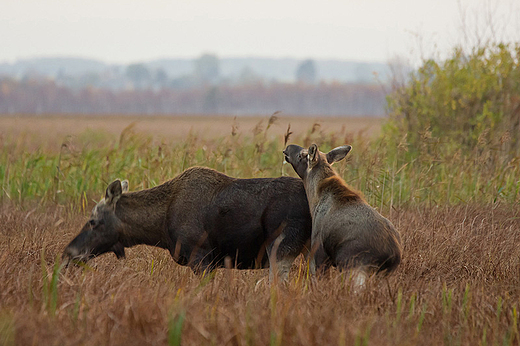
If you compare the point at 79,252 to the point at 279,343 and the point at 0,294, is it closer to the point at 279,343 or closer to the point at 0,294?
the point at 0,294

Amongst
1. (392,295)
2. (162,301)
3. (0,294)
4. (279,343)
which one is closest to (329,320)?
(279,343)

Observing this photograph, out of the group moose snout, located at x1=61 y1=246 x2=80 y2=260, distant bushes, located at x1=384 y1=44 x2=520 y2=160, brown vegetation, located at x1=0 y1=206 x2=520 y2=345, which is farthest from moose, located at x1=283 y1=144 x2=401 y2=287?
distant bushes, located at x1=384 y1=44 x2=520 y2=160

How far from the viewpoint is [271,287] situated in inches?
164

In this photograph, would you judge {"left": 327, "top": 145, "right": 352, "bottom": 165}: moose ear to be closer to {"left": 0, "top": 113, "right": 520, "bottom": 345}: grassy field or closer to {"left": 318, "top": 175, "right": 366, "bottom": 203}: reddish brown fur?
{"left": 318, "top": 175, "right": 366, "bottom": 203}: reddish brown fur

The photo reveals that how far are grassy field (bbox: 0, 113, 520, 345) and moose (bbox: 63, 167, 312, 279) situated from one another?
0.65 feet

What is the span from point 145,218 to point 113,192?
394 millimetres

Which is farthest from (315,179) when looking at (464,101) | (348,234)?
(464,101)

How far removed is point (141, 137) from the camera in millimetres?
11375

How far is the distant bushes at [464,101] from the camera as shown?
10.7 metres

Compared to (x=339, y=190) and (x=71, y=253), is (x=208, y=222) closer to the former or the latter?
(x=339, y=190)

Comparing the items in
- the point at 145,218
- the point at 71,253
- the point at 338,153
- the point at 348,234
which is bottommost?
the point at 71,253

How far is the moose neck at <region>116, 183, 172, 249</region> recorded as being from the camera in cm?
557

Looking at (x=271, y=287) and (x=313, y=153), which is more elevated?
(x=313, y=153)

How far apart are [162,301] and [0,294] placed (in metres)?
1.16
